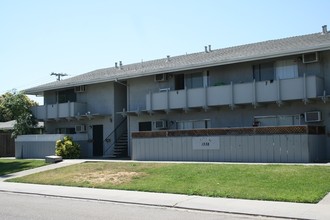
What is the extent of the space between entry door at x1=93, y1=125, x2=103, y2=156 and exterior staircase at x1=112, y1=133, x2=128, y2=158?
1809 millimetres

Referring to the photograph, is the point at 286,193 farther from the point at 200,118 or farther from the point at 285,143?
the point at 200,118

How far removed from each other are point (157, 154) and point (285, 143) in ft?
23.9

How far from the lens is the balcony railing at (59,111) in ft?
104

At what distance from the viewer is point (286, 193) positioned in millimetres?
12766

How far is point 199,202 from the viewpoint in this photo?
12516 mm

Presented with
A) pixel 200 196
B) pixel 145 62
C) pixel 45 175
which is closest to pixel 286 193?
pixel 200 196

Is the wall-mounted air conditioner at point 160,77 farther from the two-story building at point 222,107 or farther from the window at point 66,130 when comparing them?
the window at point 66,130

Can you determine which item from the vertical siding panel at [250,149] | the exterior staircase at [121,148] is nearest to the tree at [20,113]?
the exterior staircase at [121,148]

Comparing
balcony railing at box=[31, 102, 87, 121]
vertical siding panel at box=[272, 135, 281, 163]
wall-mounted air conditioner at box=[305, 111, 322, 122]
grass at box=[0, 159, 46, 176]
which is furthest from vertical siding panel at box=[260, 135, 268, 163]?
balcony railing at box=[31, 102, 87, 121]

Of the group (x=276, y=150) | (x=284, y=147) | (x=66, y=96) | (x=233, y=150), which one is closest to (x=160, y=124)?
(x=233, y=150)

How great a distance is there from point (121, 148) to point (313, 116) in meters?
13.0

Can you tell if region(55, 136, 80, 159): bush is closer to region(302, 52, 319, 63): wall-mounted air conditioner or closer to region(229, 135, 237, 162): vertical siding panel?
region(229, 135, 237, 162): vertical siding panel

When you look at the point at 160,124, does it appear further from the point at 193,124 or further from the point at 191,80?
the point at 191,80

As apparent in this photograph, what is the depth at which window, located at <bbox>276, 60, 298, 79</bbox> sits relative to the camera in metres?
22.8
